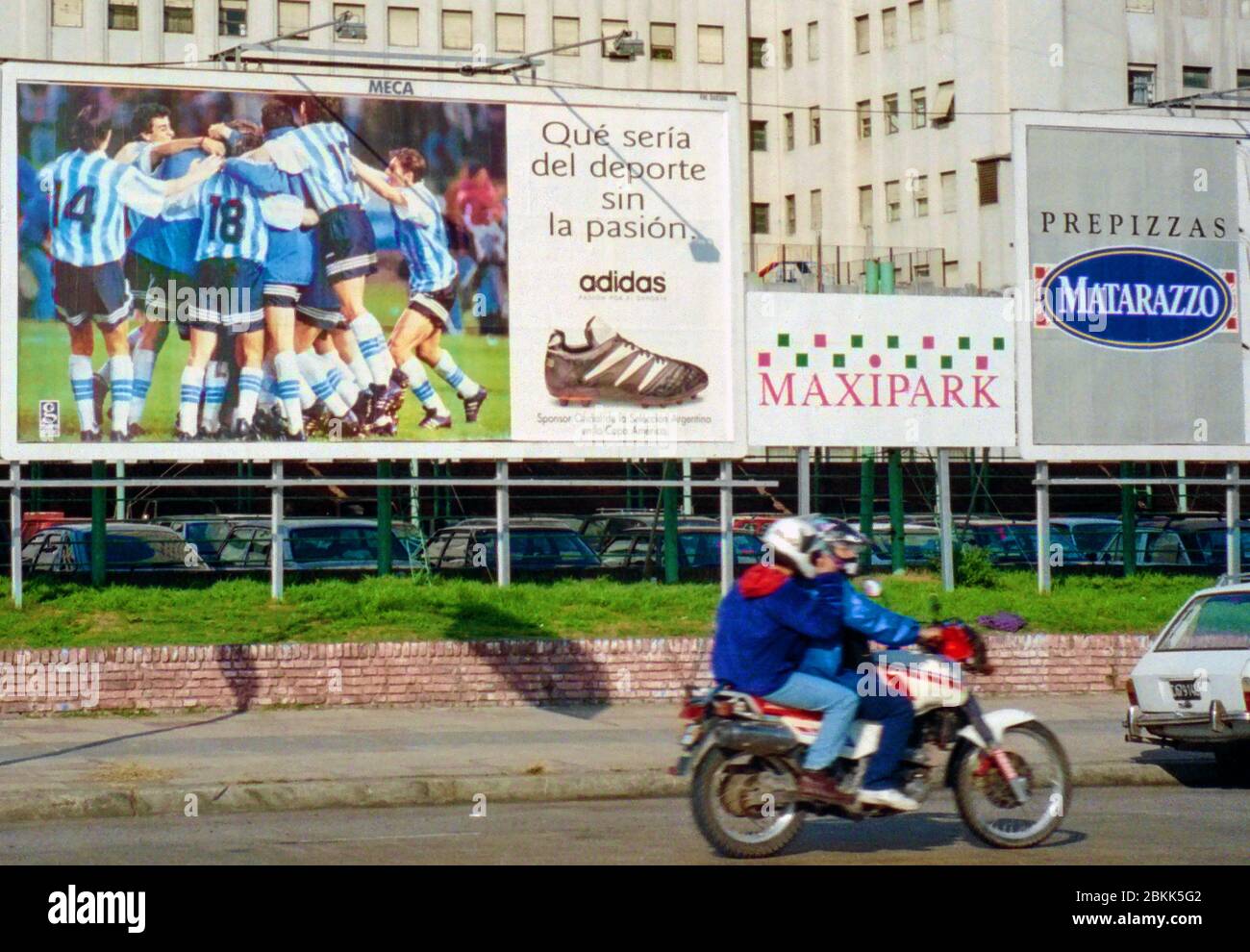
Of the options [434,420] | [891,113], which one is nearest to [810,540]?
[434,420]

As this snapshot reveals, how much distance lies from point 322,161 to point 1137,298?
9.85 meters

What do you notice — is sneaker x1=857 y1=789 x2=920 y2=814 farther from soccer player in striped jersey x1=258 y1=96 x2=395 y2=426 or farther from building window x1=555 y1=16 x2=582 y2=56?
building window x1=555 y1=16 x2=582 y2=56

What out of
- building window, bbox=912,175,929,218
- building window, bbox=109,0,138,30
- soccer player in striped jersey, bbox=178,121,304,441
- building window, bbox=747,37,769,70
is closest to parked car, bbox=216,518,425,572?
soccer player in striped jersey, bbox=178,121,304,441

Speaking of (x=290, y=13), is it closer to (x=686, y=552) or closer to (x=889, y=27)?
(x=889, y=27)

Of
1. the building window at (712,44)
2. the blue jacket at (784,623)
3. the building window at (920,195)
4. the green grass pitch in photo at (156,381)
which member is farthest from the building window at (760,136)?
the blue jacket at (784,623)

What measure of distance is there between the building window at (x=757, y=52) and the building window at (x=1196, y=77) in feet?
54.3

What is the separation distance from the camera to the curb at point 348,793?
1312 cm

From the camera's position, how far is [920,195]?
69750 mm

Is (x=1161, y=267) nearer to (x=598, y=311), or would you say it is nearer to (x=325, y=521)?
(x=598, y=311)

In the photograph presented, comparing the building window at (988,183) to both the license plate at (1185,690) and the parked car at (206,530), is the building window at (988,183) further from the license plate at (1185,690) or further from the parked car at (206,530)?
the license plate at (1185,690)

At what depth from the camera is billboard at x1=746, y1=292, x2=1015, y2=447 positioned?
2247 centimetres

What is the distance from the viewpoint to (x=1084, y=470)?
39906mm

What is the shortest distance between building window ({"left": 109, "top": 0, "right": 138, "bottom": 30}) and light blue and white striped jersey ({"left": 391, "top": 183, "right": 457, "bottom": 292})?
49.0 meters
